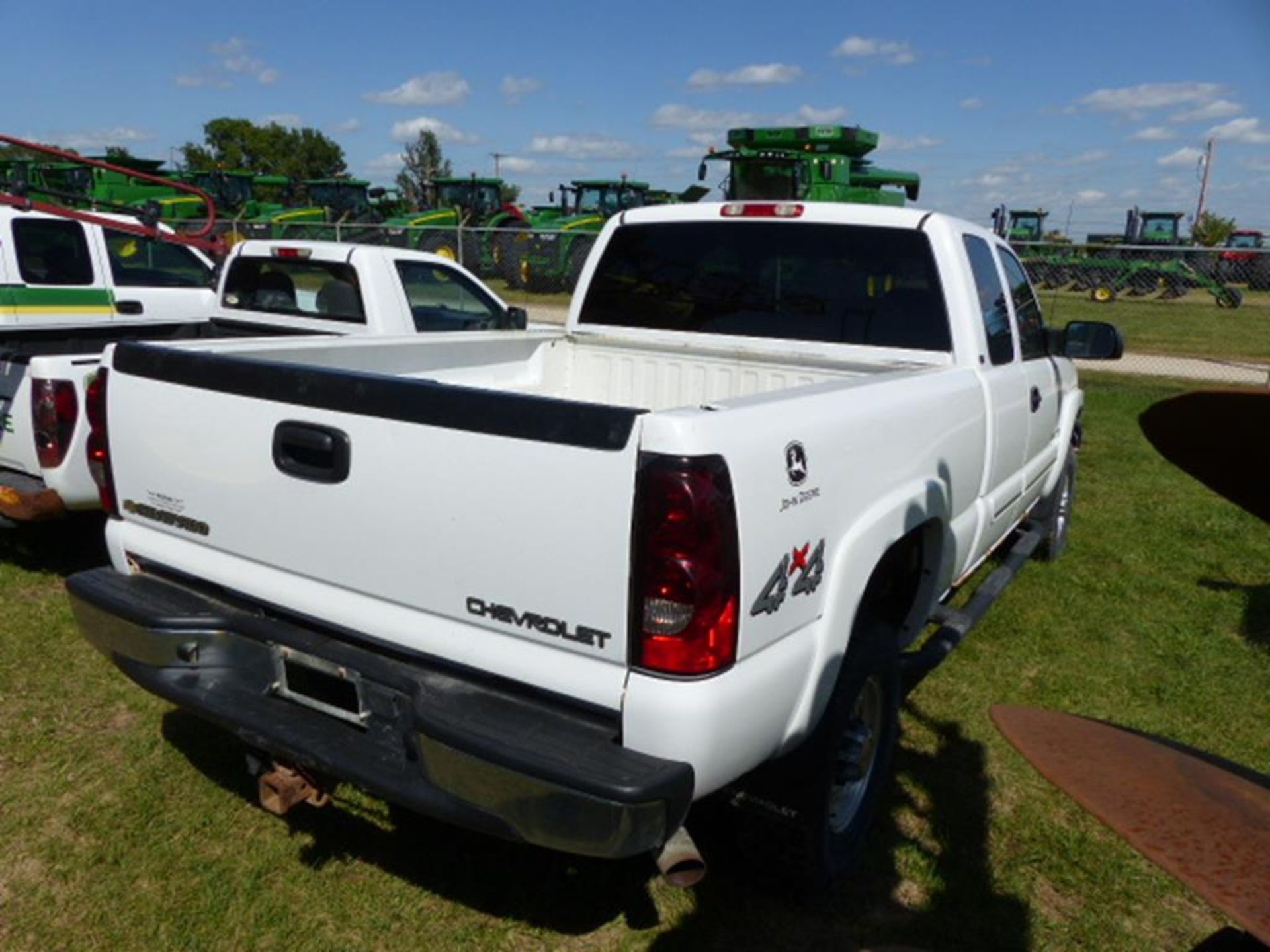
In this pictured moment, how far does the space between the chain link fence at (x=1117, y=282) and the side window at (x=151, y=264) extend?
5686mm

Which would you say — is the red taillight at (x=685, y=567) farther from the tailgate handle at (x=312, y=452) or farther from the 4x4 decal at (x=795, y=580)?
the tailgate handle at (x=312, y=452)

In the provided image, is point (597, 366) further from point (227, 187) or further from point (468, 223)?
point (227, 187)

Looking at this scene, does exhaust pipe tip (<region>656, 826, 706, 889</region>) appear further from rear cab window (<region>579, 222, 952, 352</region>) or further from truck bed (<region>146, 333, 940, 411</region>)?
rear cab window (<region>579, 222, 952, 352</region>)

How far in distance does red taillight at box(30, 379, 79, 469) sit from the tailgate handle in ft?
8.40

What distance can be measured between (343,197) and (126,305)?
21.2 m

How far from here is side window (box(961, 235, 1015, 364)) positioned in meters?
3.94

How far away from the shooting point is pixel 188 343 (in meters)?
3.10

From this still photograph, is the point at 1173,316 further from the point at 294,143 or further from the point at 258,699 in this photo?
the point at 294,143

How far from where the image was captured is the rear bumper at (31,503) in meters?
4.58

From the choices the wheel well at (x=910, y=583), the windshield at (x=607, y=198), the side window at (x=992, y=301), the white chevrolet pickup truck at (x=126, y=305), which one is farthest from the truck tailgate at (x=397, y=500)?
the windshield at (x=607, y=198)

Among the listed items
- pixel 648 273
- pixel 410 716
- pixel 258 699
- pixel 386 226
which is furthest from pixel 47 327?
pixel 386 226

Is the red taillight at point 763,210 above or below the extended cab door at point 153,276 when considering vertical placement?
above

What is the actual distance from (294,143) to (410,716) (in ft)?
310

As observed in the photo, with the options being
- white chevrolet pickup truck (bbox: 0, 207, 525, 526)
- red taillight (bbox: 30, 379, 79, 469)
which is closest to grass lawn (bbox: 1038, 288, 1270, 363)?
white chevrolet pickup truck (bbox: 0, 207, 525, 526)
